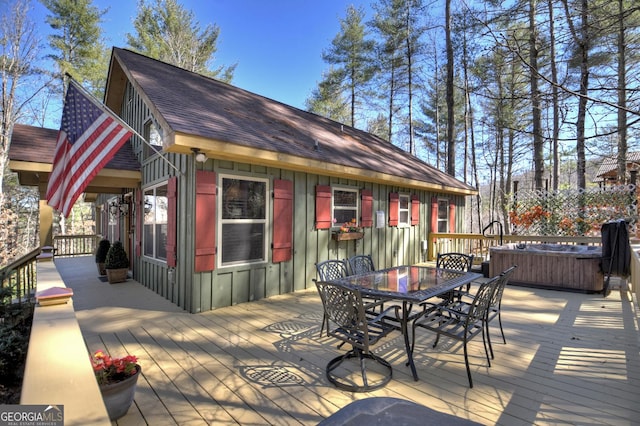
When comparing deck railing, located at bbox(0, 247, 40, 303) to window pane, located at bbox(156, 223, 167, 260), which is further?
window pane, located at bbox(156, 223, 167, 260)

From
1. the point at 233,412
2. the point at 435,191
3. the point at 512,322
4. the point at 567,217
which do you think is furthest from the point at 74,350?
the point at 567,217

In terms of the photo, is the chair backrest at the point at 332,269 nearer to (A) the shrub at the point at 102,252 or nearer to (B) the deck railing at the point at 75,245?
(A) the shrub at the point at 102,252

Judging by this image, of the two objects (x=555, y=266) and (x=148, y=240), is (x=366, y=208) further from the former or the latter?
(x=148, y=240)

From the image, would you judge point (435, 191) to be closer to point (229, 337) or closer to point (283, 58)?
point (229, 337)

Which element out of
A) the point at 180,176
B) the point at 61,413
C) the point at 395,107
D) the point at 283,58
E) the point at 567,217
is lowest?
the point at 61,413

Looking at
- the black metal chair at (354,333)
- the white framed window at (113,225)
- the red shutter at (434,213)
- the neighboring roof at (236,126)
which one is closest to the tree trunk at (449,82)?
the red shutter at (434,213)

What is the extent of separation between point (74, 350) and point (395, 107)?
1596 centimetres

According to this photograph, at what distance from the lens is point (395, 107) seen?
1552 cm

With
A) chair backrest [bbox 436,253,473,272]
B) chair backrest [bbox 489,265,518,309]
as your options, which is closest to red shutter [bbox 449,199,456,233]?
chair backrest [bbox 436,253,473,272]

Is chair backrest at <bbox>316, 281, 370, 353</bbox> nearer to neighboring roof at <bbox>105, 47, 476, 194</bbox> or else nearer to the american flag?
neighboring roof at <bbox>105, 47, 476, 194</bbox>

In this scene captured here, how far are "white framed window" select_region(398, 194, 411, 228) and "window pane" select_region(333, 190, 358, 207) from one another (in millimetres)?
1716

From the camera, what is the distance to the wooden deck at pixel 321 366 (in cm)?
212

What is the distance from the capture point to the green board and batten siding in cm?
434

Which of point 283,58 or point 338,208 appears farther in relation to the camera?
point 283,58
